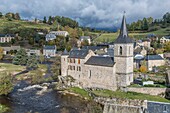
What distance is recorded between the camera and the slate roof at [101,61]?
4309 cm

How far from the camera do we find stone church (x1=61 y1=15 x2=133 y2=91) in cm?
4159

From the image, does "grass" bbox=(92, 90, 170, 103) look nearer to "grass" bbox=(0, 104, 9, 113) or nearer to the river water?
the river water

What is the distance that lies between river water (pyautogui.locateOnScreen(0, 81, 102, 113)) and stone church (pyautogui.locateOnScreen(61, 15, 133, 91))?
19.7ft

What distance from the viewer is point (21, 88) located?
48.5 metres

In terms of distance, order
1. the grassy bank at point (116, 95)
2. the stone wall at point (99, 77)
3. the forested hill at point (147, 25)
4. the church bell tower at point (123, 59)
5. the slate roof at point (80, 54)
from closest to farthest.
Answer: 1. the grassy bank at point (116, 95)
2. the church bell tower at point (123, 59)
3. the stone wall at point (99, 77)
4. the slate roof at point (80, 54)
5. the forested hill at point (147, 25)

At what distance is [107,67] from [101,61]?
2091 mm

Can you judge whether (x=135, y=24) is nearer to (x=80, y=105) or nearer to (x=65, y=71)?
(x=65, y=71)

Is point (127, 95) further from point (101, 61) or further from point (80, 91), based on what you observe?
point (80, 91)

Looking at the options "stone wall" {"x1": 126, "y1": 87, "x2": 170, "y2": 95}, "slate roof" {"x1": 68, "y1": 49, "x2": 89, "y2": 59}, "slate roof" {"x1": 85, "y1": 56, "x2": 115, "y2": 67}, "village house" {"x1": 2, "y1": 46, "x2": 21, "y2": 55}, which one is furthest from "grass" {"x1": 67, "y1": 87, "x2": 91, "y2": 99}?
"village house" {"x1": 2, "y1": 46, "x2": 21, "y2": 55}

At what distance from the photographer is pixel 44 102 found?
39.6m

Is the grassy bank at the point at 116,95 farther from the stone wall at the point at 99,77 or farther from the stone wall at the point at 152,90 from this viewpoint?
the stone wall at the point at 99,77

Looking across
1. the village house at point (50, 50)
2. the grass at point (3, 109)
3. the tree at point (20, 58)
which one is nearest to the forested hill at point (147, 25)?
the village house at point (50, 50)

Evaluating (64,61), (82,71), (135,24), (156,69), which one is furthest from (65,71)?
(135,24)

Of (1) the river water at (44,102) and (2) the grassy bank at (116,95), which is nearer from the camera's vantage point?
(1) the river water at (44,102)
